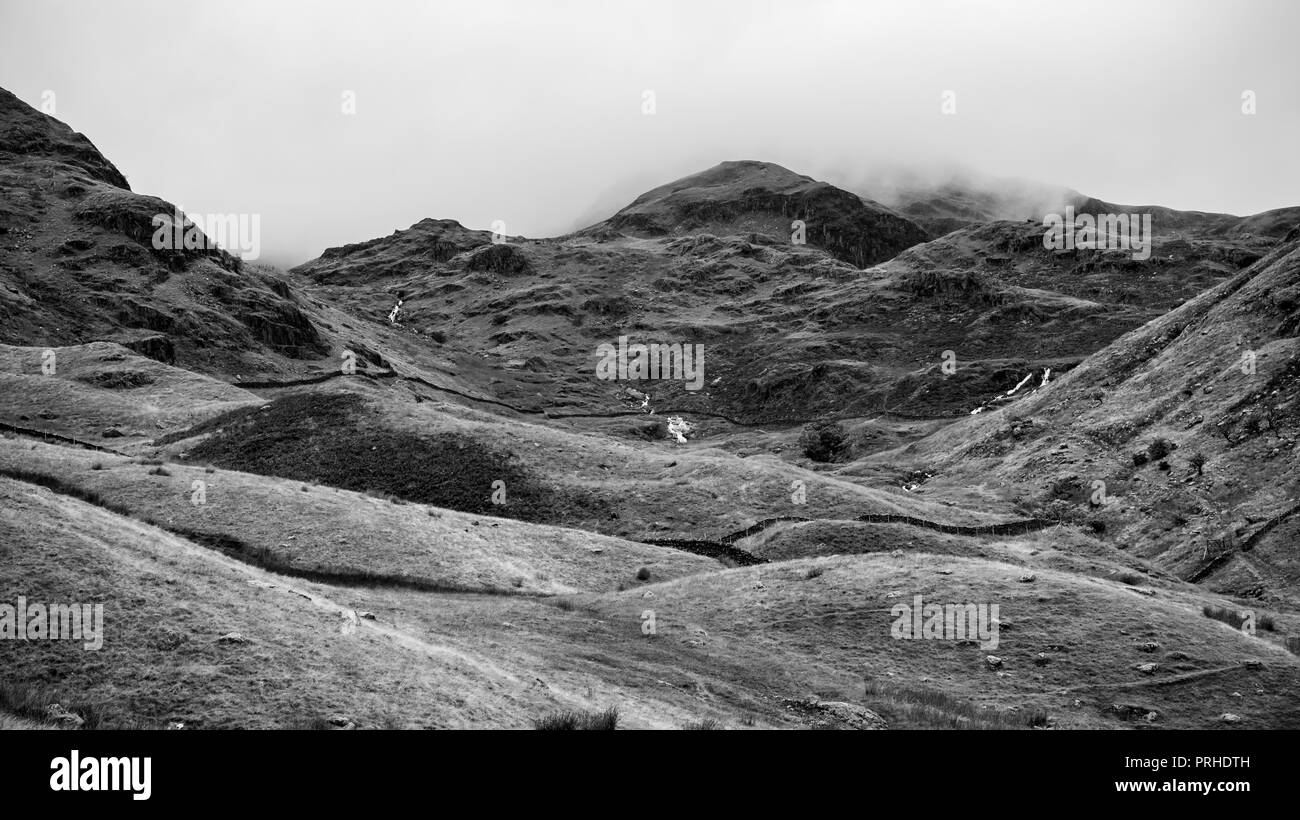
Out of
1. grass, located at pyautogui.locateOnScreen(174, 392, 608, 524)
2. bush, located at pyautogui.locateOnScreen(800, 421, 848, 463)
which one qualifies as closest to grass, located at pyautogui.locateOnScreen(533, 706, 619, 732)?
grass, located at pyautogui.locateOnScreen(174, 392, 608, 524)

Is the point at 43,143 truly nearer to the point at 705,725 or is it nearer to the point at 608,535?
the point at 608,535

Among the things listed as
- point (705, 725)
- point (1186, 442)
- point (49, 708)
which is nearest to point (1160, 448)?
point (1186, 442)

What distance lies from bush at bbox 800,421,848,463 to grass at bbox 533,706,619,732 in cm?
9151

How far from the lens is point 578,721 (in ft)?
43.7

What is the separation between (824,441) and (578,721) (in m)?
97.3

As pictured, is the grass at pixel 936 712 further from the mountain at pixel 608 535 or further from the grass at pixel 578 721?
the grass at pixel 578 721

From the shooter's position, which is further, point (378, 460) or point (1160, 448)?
point (1160, 448)

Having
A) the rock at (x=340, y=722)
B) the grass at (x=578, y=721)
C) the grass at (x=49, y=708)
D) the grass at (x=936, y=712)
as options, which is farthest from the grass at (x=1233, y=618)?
the grass at (x=49, y=708)

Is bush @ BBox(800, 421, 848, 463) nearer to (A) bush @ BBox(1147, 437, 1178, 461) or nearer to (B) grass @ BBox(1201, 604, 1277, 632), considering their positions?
(A) bush @ BBox(1147, 437, 1178, 461)

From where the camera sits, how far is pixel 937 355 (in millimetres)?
152750

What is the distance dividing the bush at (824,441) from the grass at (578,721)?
300ft

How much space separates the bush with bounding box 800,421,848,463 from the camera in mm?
104312

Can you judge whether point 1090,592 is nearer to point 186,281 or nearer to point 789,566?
point 789,566
